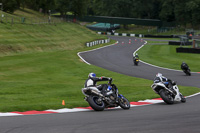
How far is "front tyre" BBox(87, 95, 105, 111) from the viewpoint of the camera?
45.1ft

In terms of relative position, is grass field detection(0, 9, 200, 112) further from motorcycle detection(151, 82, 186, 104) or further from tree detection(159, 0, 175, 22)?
tree detection(159, 0, 175, 22)

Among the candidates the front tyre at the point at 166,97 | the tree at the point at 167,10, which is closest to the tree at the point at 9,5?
the tree at the point at 167,10

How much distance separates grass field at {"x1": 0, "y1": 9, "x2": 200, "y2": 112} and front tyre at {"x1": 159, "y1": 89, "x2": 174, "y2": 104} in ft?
5.20

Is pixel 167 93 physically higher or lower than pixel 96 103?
lower

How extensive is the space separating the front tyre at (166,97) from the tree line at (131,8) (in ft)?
231

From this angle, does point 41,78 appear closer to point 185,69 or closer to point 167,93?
point 185,69

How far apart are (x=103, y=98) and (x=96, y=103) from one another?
392 mm

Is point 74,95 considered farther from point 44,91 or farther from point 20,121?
point 20,121

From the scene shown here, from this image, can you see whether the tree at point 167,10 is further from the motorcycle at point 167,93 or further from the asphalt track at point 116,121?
the asphalt track at point 116,121

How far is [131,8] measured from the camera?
140 m

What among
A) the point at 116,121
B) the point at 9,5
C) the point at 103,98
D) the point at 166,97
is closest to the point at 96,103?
the point at 103,98

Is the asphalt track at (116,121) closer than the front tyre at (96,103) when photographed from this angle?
Yes

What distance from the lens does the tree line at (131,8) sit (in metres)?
110

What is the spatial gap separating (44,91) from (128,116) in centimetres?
780
